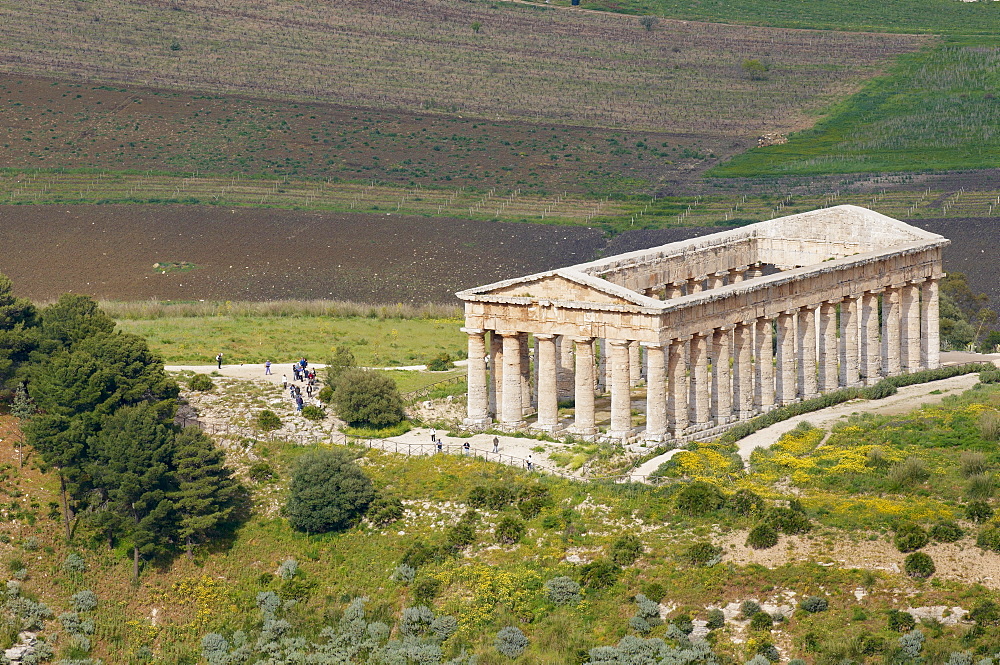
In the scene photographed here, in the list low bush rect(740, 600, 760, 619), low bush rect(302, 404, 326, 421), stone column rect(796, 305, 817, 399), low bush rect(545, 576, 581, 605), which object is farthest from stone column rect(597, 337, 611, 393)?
low bush rect(740, 600, 760, 619)

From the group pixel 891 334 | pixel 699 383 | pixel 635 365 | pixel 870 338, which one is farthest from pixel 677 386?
pixel 891 334

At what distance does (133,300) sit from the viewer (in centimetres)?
16100

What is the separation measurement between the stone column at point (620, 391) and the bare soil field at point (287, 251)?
5963cm

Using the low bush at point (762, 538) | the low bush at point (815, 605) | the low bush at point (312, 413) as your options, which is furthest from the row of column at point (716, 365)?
the low bush at point (815, 605)

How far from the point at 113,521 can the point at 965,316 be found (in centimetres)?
7322

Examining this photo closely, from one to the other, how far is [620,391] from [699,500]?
11474mm

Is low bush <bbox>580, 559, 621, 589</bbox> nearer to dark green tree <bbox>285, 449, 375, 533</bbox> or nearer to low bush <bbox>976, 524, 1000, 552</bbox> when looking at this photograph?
dark green tree <bbox>285, 449, 375, 533</bbox>

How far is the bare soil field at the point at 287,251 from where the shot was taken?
539ft

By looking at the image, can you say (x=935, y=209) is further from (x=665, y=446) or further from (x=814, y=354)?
(x=665, y=446)

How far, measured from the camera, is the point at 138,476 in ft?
320

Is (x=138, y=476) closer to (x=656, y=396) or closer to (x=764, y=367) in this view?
(x=656, y=396)

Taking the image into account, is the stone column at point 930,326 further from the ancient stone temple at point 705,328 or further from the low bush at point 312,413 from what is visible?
the low bush at point 312,413

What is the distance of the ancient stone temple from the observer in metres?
103

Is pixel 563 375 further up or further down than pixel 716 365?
further down
